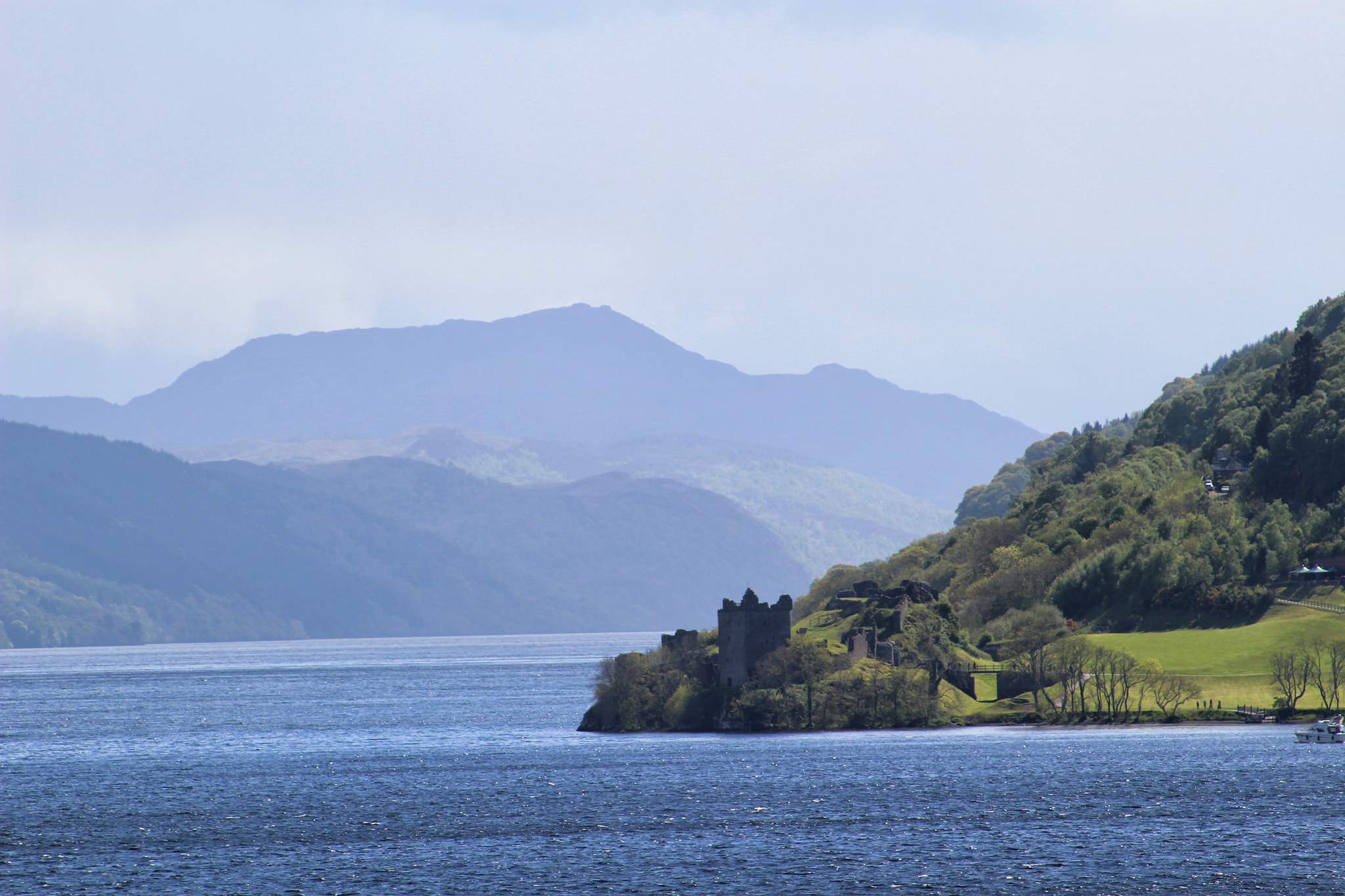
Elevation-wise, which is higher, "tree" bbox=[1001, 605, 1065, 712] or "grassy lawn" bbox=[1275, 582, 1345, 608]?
"grassy lawn" bbox=[1275, 582, 1345, 608]

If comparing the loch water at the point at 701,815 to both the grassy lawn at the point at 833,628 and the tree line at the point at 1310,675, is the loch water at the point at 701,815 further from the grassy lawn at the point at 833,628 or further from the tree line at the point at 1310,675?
the grassy lawn at the point at 833,628

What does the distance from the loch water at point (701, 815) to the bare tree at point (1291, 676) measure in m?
4.44

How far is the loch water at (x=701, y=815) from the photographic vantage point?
76.5 m

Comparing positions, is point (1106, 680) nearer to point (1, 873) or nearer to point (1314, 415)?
point (1314, 415)

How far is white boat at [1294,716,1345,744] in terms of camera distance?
12612 centimetres

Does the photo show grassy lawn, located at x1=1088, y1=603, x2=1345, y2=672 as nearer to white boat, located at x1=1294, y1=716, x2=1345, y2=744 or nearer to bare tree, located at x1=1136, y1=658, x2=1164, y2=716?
bare tree, located at x1=1136, y1=658, x2=1164, y2=716

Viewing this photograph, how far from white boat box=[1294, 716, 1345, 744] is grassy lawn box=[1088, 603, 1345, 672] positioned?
23.7m

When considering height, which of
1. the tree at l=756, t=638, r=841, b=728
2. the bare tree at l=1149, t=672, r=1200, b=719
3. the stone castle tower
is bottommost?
the bare tree at l=1149, t=672, r=1200, b=719

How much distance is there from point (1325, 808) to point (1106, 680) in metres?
62.6

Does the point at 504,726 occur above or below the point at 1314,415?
below

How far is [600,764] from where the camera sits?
127 m

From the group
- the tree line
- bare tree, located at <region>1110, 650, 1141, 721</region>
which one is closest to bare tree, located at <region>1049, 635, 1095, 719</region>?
bare tree, located at <region>1110, 650, 1141, 721</region>

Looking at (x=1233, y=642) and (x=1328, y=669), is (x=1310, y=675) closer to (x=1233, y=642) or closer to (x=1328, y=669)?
(x=1328, y=669)

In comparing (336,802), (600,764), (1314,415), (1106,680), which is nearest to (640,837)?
(336,802)
